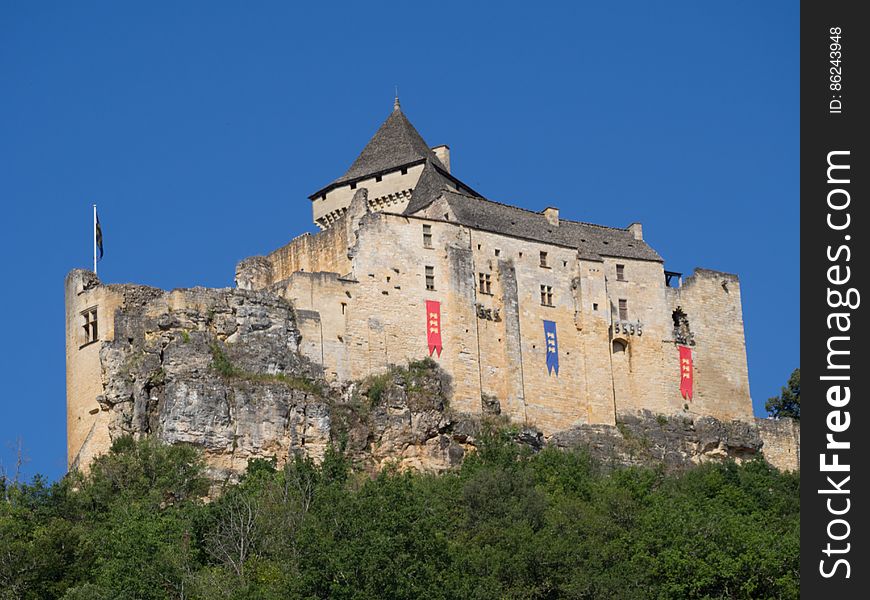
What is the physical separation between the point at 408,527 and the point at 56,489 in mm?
13416

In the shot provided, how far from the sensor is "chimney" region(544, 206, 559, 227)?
64.2 m

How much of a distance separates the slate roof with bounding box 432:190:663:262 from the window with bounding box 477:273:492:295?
5.92ft

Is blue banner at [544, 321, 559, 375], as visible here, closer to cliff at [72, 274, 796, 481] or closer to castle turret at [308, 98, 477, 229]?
cliff at [72, 274, 796, 481]

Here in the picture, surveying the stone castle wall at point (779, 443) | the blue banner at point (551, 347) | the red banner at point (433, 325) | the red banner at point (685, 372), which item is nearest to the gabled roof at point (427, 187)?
the red banner at point (433, 325)

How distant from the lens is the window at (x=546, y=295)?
61362mm

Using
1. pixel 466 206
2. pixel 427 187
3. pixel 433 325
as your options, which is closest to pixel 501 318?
Answer: pixel 433 325

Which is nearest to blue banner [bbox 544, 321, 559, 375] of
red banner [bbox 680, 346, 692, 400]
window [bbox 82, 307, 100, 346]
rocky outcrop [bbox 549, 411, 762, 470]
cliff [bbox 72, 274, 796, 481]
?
rocky outcrop [bbox 549, 411, 762, 470]

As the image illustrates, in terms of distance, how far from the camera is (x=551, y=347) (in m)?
60.8

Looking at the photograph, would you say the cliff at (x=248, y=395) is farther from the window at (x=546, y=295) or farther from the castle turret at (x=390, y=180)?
the castle turret at (x=390, y=180)

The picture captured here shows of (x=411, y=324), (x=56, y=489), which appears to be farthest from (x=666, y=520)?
(x=56, y=489)

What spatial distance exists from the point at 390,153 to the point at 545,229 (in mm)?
7517

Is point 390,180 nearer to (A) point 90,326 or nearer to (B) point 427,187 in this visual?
(B) point 427,187

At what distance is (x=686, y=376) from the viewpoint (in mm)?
64000
